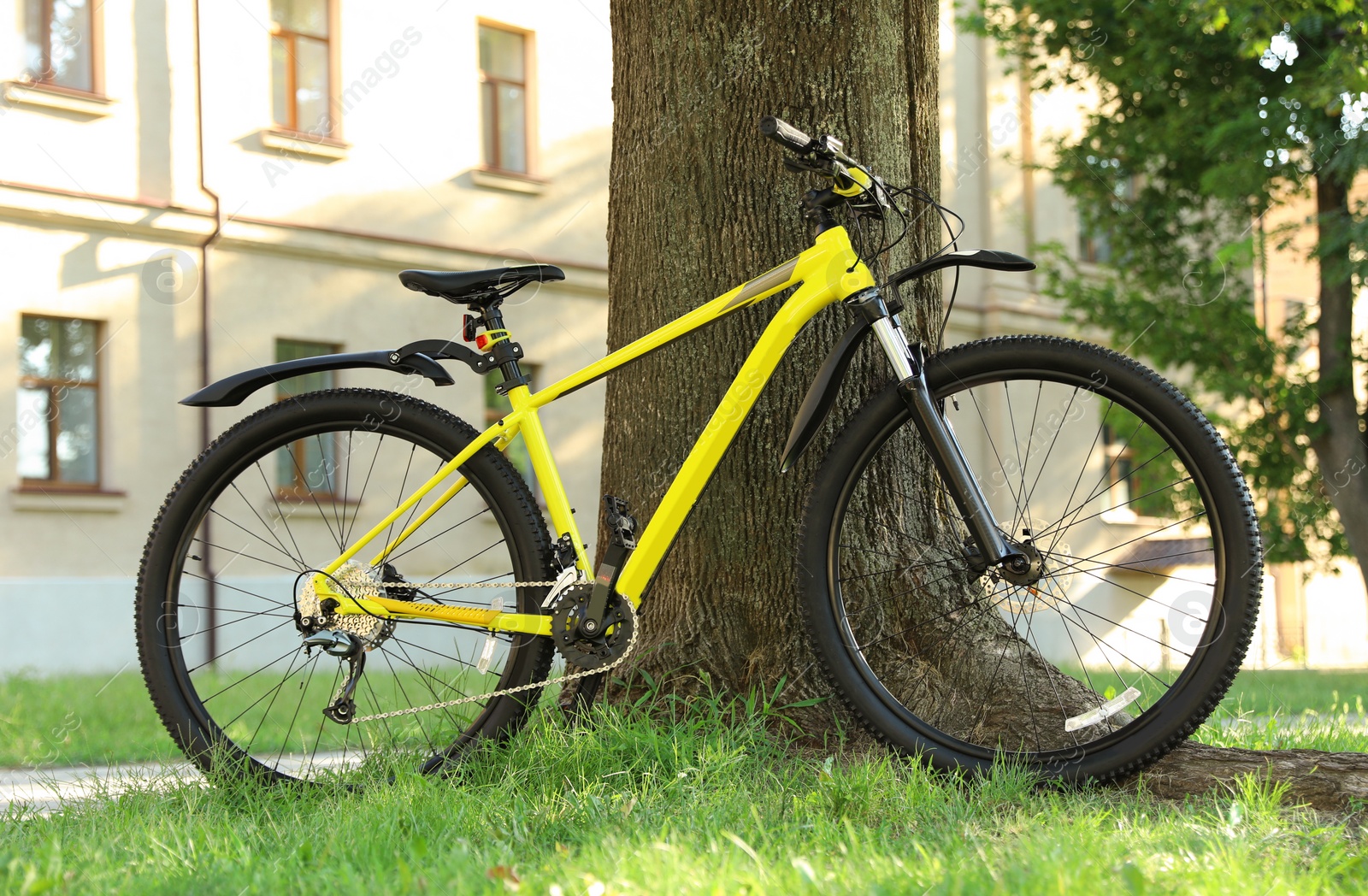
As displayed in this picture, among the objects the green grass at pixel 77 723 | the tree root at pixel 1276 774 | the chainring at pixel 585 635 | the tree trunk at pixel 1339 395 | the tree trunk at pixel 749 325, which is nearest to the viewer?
the tree root at pixel 1276 774

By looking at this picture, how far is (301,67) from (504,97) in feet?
7.04

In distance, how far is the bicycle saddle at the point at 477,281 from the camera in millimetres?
2801

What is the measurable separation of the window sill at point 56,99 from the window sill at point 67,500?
3056mm

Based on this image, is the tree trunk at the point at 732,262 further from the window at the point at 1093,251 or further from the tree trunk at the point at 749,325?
the window at the point at 1093,251

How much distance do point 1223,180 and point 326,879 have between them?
10.5m

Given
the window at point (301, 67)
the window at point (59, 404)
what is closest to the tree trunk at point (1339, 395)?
the window at point (301, 67)

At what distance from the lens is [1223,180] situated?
417 inches

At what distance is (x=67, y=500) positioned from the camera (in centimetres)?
986

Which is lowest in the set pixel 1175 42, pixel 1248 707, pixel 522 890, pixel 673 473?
pixel 1248 707

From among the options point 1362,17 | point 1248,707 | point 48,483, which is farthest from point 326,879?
point 48,483

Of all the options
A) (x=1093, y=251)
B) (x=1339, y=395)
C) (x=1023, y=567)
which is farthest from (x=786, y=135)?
(x=1093, y=251)

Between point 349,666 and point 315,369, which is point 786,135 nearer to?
point 315,369

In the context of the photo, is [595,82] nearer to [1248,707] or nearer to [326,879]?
[1248,707]

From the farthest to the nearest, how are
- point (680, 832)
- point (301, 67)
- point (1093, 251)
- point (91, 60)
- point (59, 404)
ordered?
point (1093, 251)
point (301, 67)
point (91, 60)
point (59, 404)
point (680, 832)
